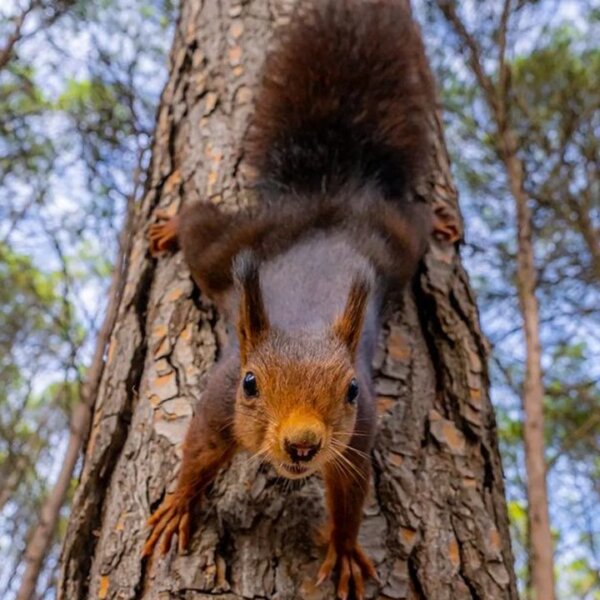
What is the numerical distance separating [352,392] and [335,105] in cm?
146

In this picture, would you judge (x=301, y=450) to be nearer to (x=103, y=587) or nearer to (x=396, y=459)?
(x=396, y=459)

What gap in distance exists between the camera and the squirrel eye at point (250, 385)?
1.87 m

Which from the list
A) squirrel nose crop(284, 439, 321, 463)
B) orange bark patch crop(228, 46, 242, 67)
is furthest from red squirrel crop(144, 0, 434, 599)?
orange bark patch crop(228, 46, 242, 67)

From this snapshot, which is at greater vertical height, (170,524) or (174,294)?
(174,294)

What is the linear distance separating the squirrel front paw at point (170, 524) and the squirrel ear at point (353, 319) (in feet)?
1.94

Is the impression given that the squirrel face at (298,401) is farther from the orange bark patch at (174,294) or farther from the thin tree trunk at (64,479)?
the thin tree trunk at (64,479)

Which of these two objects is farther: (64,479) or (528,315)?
(528,315)

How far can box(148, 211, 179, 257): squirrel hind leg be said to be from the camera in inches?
111

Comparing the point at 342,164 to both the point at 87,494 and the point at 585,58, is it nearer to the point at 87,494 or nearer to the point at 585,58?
the point at 87,494

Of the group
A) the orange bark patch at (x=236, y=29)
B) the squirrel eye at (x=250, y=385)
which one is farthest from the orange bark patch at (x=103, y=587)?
the orange bark patch at (x=236, y=29)

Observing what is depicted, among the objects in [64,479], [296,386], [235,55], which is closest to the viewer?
[296,386]

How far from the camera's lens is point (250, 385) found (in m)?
1.88

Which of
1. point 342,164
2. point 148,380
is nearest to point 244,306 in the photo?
point 148,380

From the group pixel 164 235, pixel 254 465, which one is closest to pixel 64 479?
pixel 164 235
